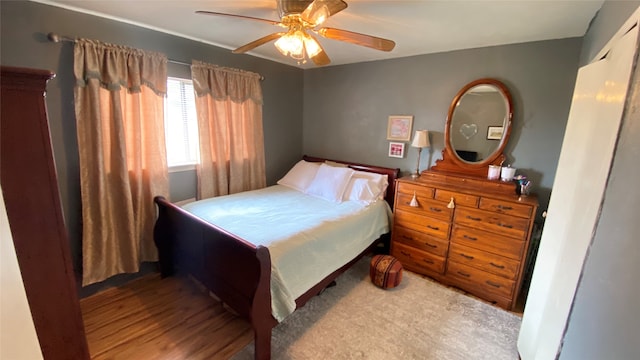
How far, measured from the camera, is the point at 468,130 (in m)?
2.70

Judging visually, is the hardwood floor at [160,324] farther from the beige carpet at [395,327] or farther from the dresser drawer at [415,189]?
the dresser drawer at [415,189]

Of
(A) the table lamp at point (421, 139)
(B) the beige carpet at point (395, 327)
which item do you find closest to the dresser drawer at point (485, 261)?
(B) the beige carpet at point (395, 327)

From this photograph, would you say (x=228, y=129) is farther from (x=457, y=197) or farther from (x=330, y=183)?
(x=457, y=197)

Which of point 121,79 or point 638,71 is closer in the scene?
point 638,71

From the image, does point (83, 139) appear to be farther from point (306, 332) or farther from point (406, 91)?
point (406, 91)

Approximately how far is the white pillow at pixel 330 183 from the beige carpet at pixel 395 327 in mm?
988

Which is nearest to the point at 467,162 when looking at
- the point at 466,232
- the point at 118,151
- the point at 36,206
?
the point at 466,232

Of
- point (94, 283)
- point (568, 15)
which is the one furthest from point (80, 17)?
point (568, 15)

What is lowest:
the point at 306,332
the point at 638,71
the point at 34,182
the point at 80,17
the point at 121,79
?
the point at 306,332

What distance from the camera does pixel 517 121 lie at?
2461mm

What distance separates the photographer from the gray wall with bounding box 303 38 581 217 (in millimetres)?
2295

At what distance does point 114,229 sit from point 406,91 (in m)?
3.27

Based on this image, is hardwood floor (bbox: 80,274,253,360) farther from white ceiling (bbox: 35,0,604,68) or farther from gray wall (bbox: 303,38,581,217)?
gray wall (bbox: 303,38,581,217)

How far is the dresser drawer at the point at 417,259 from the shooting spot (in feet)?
8.61
